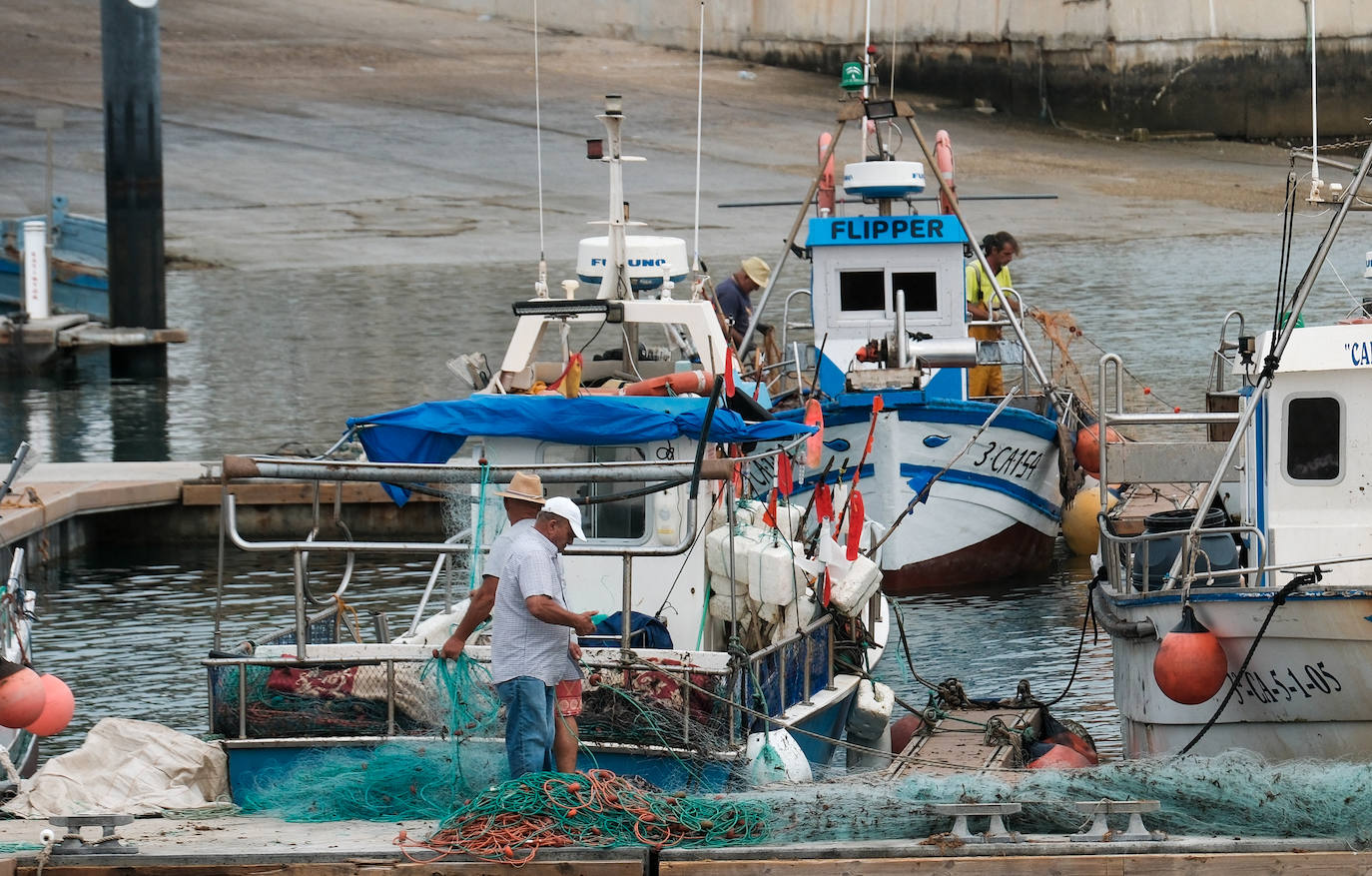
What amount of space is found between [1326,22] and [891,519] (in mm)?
26211

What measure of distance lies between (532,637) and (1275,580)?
365 centimetres

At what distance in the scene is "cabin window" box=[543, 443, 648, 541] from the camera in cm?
922

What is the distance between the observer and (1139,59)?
37.4 meters

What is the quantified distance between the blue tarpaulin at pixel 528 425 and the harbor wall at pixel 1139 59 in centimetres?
2807

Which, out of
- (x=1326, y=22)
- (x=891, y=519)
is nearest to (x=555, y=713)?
(x=891, y=519)

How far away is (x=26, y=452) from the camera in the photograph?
10109mm

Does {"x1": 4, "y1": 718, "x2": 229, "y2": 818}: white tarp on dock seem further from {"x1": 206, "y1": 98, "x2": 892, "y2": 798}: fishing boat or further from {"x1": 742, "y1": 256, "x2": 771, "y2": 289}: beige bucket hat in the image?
{"x1": 742, "y1": 256, "x2": 771, "y2": 289}: beige bucket hat

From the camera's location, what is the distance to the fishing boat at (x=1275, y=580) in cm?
852

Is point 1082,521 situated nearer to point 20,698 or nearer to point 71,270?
point 20,698

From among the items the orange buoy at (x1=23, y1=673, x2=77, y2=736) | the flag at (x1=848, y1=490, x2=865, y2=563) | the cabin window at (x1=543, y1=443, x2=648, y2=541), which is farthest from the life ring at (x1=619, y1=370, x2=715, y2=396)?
the orange buoy at (x1=23, y1=673, x2=77, y2=736)

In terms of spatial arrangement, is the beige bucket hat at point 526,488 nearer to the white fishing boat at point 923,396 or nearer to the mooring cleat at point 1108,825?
the mooring cleat at point 1108,825

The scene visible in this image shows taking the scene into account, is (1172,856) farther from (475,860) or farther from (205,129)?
(205,129)

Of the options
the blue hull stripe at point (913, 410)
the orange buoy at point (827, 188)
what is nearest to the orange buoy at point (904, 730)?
the blue hull stripe at point (913, 410)

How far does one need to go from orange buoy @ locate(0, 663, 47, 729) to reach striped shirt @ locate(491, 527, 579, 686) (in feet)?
6.43
